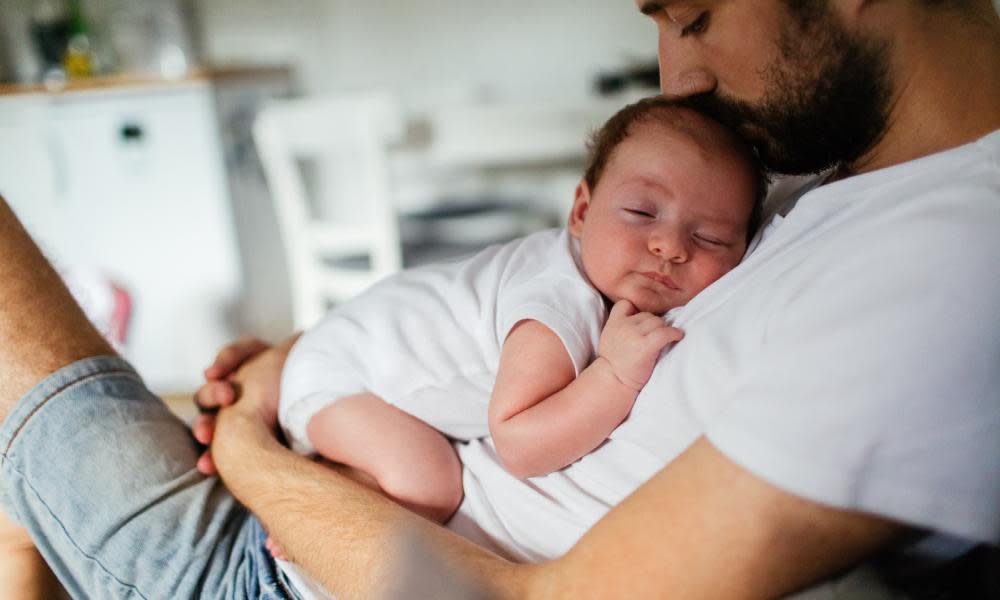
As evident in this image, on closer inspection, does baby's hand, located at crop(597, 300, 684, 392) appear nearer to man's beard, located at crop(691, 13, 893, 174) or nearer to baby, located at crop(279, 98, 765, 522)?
baby, located at crop(279, 98, 765, 522)

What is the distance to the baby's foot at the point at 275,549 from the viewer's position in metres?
0.85

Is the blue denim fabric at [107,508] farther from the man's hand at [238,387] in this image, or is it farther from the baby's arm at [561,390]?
the baby's arm at [561,390]

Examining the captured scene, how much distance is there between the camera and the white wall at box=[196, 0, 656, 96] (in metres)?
4.09

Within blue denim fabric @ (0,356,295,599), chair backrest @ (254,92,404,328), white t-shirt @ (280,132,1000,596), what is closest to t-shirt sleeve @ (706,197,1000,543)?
white t-shirt @ (280,132,1000,596)

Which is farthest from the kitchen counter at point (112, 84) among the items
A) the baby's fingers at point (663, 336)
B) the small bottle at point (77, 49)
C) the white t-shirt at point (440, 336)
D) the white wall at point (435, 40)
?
the baby's fingers at point (663, 336)

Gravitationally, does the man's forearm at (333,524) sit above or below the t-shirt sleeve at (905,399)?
below

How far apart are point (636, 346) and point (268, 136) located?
228 centimetres

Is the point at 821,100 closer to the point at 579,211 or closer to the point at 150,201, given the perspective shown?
the point at 579,211

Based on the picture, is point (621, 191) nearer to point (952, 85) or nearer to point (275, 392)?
point (952, 85)

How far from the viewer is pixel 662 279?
85 cm

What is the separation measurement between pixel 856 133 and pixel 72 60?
3594 mm

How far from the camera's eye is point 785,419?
0.53 metres

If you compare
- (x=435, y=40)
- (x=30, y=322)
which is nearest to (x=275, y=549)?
(x=30, y=322)

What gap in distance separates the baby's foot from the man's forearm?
0.06 ft
